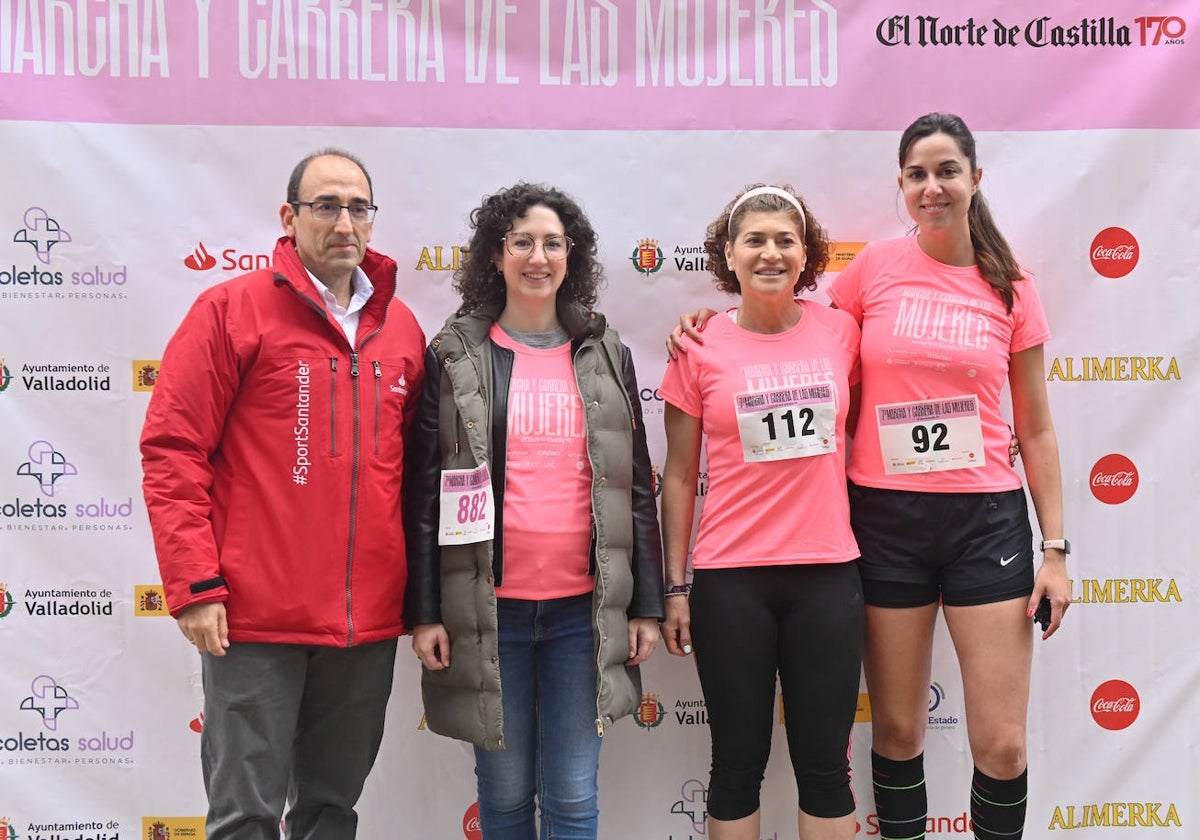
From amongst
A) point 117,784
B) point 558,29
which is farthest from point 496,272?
point 117,784

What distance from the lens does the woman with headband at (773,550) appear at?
202 cm

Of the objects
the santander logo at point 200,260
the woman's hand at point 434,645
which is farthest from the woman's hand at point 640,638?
the santander logo at point 200,260

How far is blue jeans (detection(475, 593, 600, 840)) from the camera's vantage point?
199 cm

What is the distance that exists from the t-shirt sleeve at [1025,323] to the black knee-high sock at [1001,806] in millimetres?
1084

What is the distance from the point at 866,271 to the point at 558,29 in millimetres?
1174

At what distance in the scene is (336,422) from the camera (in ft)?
6.24

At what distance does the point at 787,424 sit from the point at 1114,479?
1.31 metres

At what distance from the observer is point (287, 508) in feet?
6.15

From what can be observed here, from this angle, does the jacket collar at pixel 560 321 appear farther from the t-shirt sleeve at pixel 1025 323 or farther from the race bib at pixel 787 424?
the t-shirt sleeve at pixel 1025 323

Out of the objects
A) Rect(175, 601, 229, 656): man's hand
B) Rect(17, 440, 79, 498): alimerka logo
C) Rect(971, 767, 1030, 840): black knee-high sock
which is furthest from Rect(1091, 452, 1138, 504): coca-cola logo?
Rect(17, 440, 79, 498): alimerka logo

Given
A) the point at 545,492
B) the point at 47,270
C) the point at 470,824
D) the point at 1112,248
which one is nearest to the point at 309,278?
the point at 545,492

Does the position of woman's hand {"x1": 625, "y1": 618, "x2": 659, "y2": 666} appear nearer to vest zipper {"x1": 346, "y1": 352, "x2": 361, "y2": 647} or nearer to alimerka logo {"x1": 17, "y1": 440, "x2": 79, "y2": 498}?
vest zipper {"x1": 346, "y1": 352, "x2": 361, "y2": 647}

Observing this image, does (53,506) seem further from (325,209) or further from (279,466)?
(325,209)

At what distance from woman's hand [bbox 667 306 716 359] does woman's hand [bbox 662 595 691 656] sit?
0.64 m
